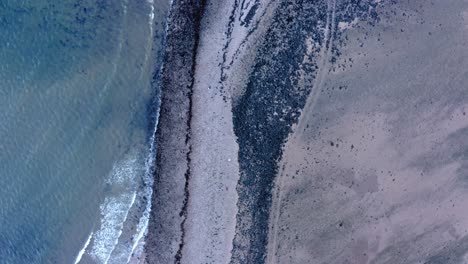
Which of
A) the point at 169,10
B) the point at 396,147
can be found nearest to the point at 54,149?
the point at 169,10

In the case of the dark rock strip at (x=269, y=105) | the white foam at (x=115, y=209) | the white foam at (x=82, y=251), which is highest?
the dark rock strip at (x=269, y=105)

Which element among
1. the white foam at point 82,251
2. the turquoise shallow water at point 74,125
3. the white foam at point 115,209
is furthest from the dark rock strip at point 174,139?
the white foam at point 82,251

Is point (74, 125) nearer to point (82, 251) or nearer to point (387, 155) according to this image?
point (82, 251)

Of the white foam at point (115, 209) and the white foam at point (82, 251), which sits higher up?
the white foam at point (115, 209)

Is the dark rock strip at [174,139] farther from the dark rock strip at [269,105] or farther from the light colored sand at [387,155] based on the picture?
the light colored sand at [387,155]

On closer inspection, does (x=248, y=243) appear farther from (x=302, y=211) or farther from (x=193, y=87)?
(x=193, y=87)

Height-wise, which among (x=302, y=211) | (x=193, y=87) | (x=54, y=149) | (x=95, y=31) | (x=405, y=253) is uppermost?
(x=95, y=31)
